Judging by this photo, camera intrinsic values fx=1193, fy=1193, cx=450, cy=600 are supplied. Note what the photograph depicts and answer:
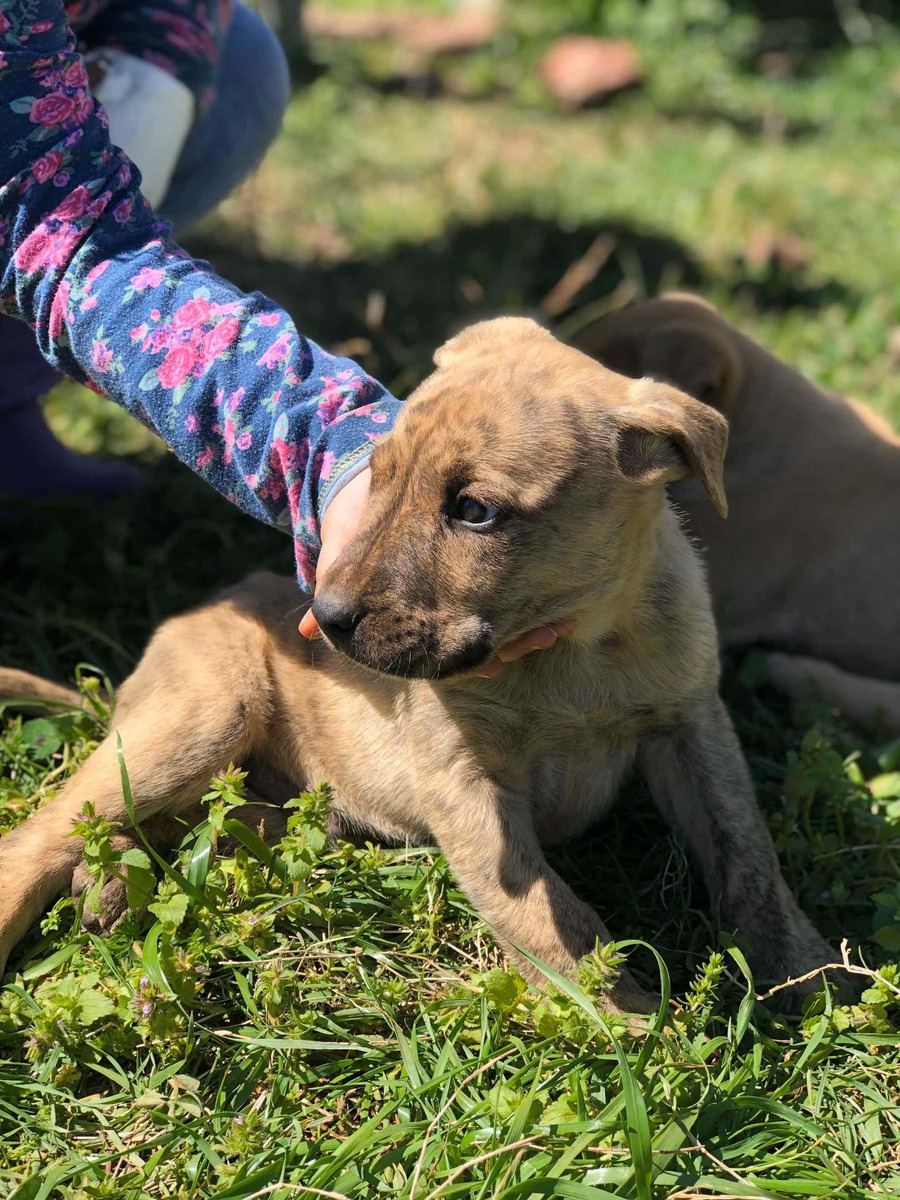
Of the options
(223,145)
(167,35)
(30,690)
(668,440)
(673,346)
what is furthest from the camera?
(223,145)

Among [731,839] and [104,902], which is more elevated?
[731,839]

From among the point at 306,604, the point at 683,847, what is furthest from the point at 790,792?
the point at 306,604

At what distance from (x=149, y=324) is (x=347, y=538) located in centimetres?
80

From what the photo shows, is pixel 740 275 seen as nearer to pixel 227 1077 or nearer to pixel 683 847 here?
pixel 683 847

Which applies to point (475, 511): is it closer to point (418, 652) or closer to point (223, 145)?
point (418, 652)

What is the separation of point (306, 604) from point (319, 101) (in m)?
6.86

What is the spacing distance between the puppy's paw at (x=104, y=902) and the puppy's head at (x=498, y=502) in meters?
0.96

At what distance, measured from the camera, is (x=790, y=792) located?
3.41 meters

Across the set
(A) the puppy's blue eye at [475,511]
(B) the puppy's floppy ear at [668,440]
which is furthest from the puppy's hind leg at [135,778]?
(B) the puppy's floppy ear at [668,440]

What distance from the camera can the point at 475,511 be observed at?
2.63 meters

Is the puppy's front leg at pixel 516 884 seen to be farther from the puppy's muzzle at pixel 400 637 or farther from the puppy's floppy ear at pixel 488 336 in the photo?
the puppy's floppy ear at pixel 488 336

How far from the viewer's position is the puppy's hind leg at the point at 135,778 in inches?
117

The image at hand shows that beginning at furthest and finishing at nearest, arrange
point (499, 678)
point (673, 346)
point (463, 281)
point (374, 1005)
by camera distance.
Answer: point (463, 281) < point (673, 346) < point (499, 678) < point (374, 1005)

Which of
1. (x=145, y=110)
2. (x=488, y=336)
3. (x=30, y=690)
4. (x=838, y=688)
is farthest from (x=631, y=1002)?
(x=145, y=110)
